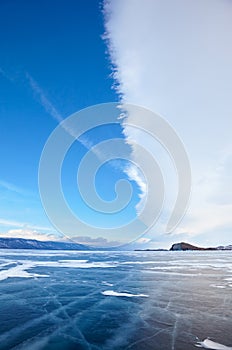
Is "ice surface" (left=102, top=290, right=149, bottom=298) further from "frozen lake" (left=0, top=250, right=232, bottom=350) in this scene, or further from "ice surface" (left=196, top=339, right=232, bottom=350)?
"ice surface" (left=196, top=339, right=232, bottom=350)

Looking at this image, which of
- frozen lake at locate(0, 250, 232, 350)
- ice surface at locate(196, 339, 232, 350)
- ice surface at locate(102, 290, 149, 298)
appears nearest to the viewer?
ice surface at locate(196, 339, 232, 350)

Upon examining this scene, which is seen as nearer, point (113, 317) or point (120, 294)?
point (113, 317)

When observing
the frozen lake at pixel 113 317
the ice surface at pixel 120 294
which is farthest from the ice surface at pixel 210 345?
the ice surface at pixel 120 294

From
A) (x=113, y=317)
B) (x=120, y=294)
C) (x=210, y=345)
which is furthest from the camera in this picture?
(x=120, y=294)

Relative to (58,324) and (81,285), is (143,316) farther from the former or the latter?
(81,285)

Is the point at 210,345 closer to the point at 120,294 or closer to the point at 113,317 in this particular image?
the point at 113,317

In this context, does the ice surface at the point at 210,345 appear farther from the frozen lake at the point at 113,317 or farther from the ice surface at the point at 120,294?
the ice surface at the point at 120,294

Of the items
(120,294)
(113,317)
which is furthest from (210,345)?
(120,294)

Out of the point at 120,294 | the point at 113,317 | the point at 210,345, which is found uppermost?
the point at 120,294

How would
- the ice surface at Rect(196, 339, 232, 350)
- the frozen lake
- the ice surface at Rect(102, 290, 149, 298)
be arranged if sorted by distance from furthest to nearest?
the ice surface at Rect(102, 290, 149, 298) < the frozen lake < the ice surface at Rect(196, 339, 232, 350)

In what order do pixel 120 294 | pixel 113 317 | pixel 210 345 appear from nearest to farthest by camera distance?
1. pixel 210 345
2. pixel 113 317
3. pixel 120 294

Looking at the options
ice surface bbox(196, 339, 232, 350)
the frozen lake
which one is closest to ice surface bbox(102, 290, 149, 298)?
the frozen lake

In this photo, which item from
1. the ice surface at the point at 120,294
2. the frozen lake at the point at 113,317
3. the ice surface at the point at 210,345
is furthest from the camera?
the ice surface at the point at 120,294

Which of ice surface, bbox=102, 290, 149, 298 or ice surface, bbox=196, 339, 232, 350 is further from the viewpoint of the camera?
ice surface, bbox=102, 290, 149, 298
